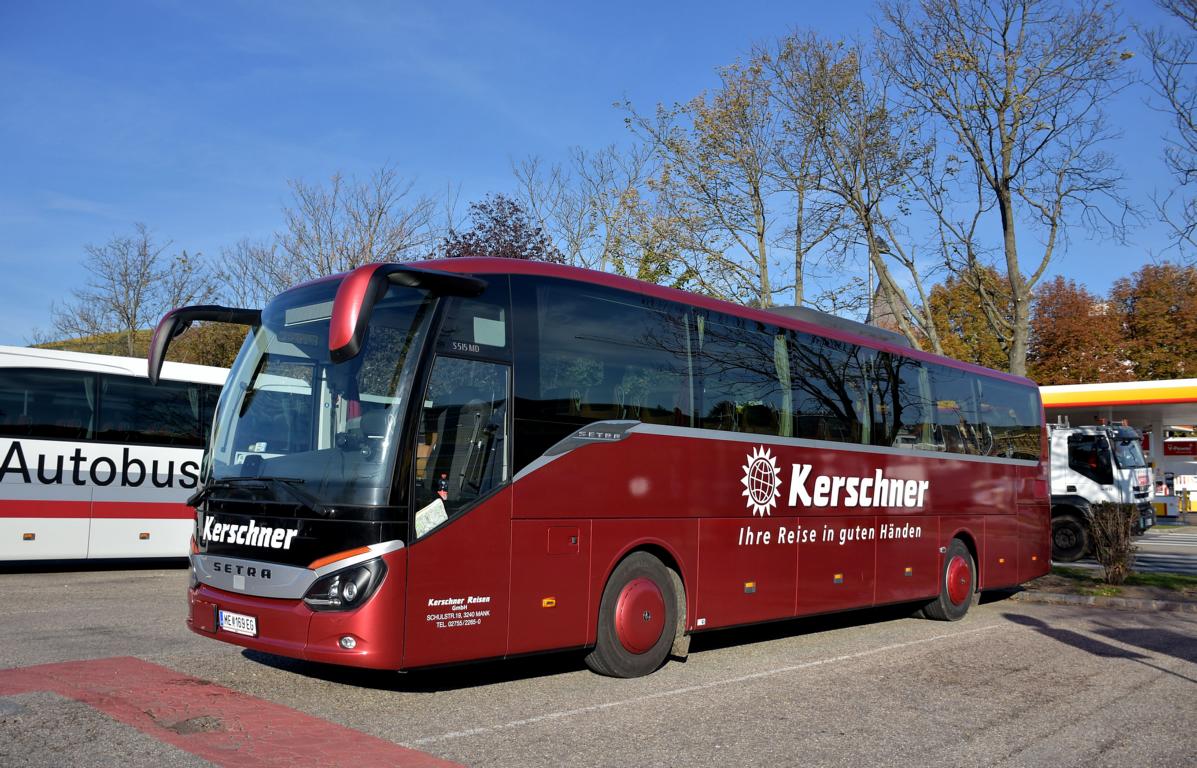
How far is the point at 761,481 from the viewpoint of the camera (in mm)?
10023

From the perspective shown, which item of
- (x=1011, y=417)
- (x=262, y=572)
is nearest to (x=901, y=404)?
(x=1011, y=417)

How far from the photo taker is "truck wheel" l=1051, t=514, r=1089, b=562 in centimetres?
2173

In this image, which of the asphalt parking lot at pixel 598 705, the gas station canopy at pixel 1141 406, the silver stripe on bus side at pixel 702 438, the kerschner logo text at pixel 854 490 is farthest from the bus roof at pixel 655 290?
the gas station canopy at pixel 1141 406

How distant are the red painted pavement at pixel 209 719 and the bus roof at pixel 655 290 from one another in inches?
127

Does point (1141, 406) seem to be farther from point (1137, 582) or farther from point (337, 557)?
point (337, 557)

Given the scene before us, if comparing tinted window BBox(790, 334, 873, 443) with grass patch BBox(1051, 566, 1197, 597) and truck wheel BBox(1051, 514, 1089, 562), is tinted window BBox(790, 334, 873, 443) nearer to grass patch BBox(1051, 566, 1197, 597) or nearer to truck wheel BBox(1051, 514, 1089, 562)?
grass patch BBox(1051, 566, 1197, 597)

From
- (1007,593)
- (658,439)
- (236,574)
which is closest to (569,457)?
(658,439)

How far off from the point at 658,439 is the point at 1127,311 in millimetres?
56310

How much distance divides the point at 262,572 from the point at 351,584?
784mm

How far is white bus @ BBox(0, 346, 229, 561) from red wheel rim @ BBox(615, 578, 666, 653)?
1004cm

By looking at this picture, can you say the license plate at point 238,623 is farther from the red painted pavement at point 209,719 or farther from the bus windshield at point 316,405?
the bus windshield at point 316,405

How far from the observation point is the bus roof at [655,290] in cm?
769

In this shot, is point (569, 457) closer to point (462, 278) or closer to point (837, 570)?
point (462, 278)

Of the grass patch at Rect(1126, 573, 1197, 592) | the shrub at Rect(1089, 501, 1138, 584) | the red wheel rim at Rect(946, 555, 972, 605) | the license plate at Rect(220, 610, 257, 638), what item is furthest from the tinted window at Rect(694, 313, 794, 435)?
the grass patch at Rect(1126, 573, 1197, 592)
